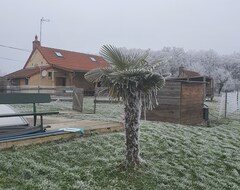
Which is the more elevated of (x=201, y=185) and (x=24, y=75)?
(x=24, y=75)

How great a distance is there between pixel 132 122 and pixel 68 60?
1097 inches

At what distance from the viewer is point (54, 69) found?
96.9 feet

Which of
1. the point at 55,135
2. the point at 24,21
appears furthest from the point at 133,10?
the point at 55,135

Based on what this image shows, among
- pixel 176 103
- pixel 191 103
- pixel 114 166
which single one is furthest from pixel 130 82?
pixel 191 103

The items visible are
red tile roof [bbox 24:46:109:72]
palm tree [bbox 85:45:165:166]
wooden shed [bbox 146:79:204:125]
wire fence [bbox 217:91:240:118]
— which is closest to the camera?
palm tree [bbox 85:45:165:166]

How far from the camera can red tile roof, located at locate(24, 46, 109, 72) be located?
98.7ft

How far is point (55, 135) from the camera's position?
6.05m

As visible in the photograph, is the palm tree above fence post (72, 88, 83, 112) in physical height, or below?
above

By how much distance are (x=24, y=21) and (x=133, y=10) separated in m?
19.9

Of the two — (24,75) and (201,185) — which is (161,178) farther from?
A: (24,75)

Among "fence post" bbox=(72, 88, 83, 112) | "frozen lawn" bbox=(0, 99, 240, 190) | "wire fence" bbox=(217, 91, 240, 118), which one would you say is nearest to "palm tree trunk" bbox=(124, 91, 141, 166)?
"frozen lawn" bbox=(0, 99, 240, 190)

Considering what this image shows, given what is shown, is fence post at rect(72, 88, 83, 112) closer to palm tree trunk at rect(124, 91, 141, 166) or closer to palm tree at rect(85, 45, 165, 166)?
palm tree at rect(85, 45, 165, 166)

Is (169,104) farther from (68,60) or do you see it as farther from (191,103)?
(68,60)

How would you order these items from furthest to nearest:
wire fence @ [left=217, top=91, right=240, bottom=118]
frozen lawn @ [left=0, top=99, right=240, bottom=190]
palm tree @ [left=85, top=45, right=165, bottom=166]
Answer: wire fence @ [left=217, top=91, right=240, bottom=118]
palm tree @ [left=85, top=45, right=165, bottom=166]
frozen lawn @ [left=0, top=99, right=240, bottom=190]
